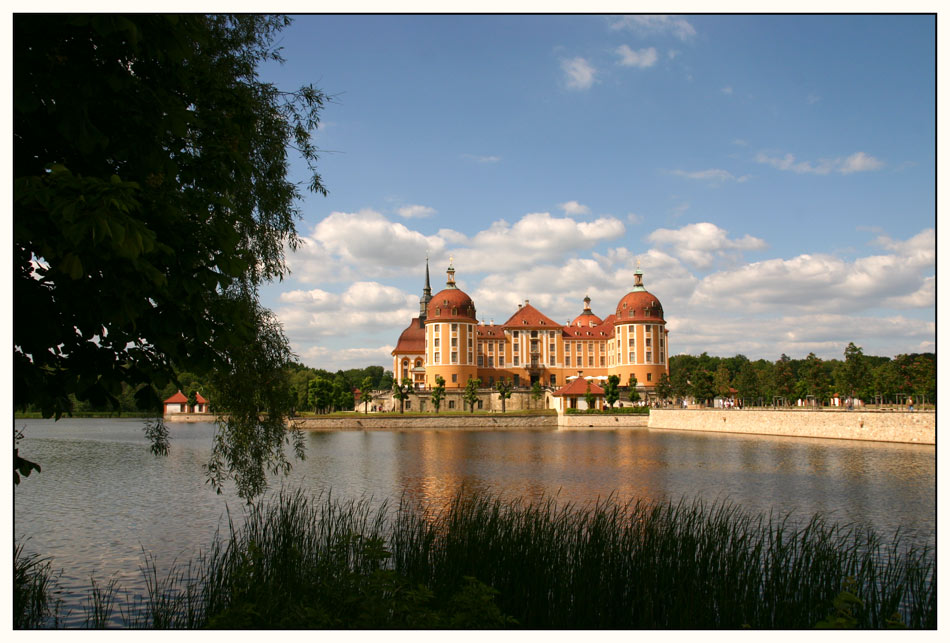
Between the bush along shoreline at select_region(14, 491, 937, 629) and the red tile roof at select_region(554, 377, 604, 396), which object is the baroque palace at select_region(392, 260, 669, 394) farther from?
the bush along shoreline at select_region(14, 491, 937, 629)

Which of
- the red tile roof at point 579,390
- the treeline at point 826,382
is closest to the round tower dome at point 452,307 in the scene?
the red tile roof at point 579,390

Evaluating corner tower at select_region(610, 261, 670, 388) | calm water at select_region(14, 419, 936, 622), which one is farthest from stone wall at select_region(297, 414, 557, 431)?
calm water at select_region(14, 419, 936, 622)

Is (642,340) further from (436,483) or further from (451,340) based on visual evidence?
(436,483)

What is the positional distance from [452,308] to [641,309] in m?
21.8

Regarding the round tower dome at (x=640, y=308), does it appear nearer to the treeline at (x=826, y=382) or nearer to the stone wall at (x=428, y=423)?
the treeline at (x=826, y=382)

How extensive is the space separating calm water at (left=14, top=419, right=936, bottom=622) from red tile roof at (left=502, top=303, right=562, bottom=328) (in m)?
47.6

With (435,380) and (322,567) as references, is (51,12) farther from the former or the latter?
(435,380)

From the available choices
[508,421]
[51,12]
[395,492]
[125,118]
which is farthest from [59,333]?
[508,421]

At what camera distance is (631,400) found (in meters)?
72.4

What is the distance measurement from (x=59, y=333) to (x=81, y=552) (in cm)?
871

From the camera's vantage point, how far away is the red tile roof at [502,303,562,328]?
3474 inches

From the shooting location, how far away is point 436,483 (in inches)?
906

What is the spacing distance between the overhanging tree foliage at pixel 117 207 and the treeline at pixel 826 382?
45.7 meters

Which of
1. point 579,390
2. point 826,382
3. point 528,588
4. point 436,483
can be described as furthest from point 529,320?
point 528,588
